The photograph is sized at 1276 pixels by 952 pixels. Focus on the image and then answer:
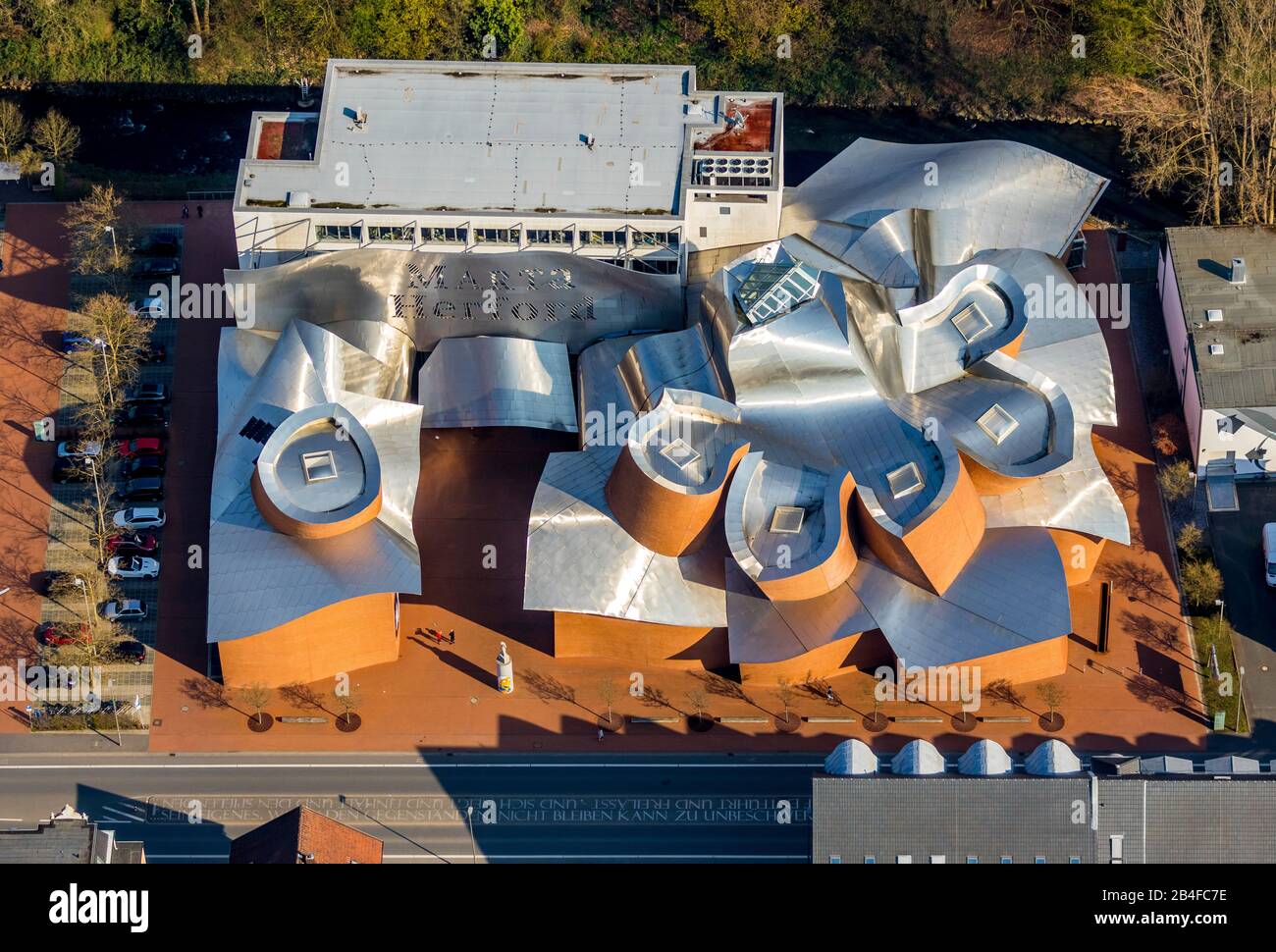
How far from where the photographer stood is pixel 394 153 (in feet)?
445

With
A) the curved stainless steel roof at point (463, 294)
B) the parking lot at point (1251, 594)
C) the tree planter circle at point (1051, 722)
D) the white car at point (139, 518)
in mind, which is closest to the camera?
the tree planter circle at point (1051, 722)

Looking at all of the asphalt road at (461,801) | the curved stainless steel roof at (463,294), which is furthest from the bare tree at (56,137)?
the asphalt road at (461,801)

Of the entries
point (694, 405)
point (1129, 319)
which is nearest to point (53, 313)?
point (694, 405)

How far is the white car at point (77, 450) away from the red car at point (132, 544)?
5.46 meters

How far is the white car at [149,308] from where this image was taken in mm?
143250

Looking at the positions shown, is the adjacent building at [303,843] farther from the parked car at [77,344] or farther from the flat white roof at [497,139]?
the parked car at [77,344]

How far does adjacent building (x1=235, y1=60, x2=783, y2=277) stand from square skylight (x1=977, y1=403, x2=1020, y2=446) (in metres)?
16.6

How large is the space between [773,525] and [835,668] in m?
8.46

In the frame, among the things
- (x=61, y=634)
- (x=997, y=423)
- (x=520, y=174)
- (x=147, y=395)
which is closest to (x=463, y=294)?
(x=520, y=174)

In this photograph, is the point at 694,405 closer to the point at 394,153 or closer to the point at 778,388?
the point at 778,388

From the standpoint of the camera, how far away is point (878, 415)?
127 meters

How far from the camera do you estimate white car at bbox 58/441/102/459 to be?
135750 mm

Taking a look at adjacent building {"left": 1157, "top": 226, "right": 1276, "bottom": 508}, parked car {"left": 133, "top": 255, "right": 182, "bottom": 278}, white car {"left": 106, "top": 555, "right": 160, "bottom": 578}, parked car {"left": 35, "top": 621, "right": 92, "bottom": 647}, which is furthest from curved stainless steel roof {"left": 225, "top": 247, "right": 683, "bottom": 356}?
adjacent building {"left": 1157, "top": 226, "right": 1276, "bottom": 508}

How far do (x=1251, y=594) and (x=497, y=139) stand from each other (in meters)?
46.3
